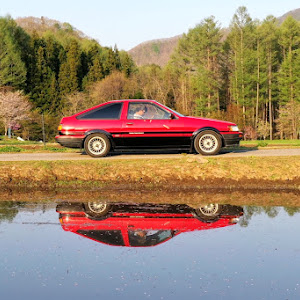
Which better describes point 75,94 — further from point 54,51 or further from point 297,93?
point 297,93

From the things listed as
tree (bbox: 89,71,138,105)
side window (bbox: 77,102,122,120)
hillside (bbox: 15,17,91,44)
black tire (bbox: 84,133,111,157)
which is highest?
hillside (bbox: 15,17,91,44)

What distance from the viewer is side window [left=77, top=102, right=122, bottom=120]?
12.1 metres

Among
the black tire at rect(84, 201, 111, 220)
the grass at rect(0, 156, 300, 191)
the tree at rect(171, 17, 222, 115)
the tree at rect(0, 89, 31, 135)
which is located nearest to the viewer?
the black tire at rect(84, 201, 111, 220)

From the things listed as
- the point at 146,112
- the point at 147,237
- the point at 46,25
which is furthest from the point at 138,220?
the point at 46,25

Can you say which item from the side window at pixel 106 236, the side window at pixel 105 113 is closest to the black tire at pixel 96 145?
the side window at pixel 105 113

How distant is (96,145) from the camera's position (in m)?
12.3

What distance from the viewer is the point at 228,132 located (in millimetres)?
12156

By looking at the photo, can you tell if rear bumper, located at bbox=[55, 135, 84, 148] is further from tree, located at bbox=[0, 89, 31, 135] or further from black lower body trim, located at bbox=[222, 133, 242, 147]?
tree, located at bbox=[0, 89, 31, 135]

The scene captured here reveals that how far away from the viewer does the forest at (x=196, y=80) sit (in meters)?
63.3

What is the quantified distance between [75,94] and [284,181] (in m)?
73.4

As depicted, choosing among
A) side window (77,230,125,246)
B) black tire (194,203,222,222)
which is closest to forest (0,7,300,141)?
black tire (194,203,222,222)

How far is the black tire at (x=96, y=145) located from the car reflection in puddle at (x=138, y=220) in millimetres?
3749

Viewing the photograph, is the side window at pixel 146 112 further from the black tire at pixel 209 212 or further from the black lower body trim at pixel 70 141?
the black tire at pixel 209 212

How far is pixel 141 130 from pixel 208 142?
179 centimetres
